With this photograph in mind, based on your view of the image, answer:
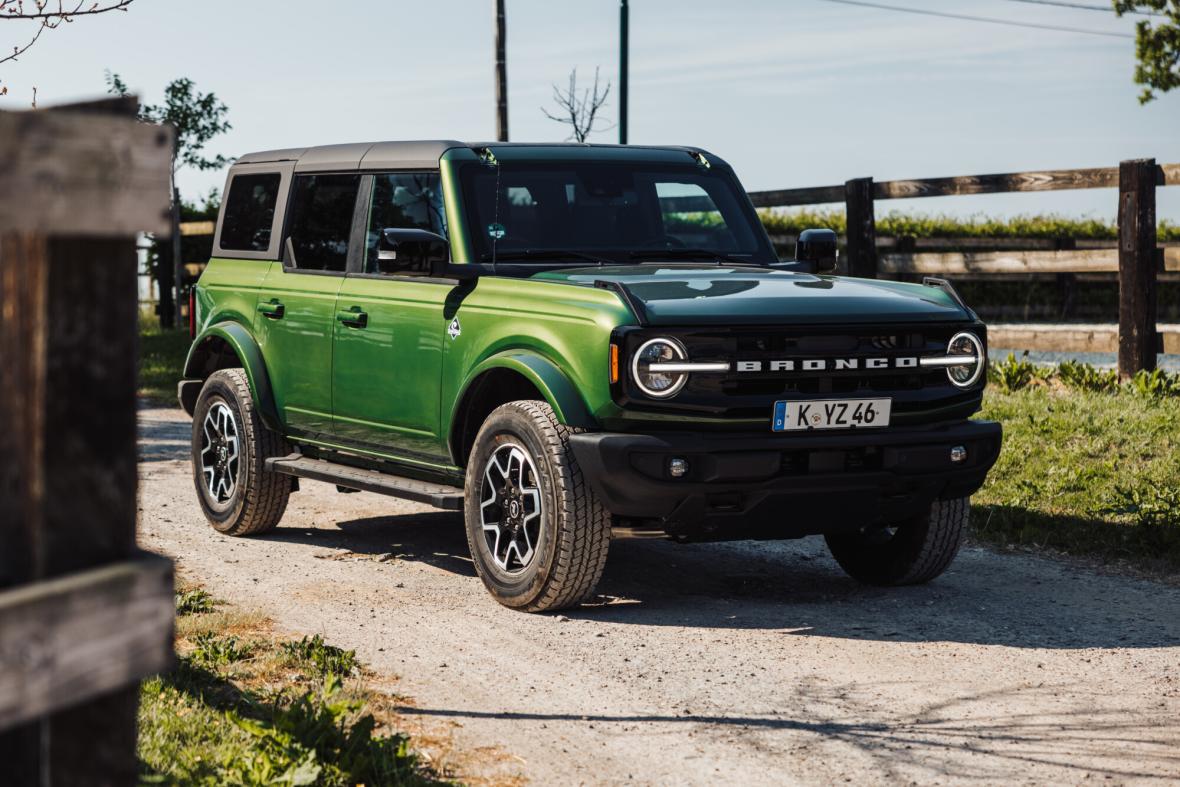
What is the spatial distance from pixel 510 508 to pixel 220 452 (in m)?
2.73

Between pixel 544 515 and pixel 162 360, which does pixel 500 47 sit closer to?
pixel 162 360

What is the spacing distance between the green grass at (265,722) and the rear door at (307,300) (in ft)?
7.42

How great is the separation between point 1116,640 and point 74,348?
4904mm

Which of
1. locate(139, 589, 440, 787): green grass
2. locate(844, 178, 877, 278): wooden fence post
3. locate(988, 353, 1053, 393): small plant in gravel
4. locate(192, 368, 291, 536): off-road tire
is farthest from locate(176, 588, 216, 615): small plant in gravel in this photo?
locate(844, 178, 877, 278): wooden fence post

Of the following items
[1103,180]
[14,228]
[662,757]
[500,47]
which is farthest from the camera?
[500,47]

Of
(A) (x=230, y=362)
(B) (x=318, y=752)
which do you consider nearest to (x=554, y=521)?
(B) (x=318, y=752)

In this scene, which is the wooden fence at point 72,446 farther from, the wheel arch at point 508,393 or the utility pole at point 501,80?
the utility pole at point 501,80

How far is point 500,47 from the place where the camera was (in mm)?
21125

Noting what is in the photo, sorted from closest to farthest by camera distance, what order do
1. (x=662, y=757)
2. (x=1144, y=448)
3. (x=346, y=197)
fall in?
(x=662, y=757), (x=346, y=197), (x=1144, y=448)

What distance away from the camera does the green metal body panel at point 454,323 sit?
19.9 ft

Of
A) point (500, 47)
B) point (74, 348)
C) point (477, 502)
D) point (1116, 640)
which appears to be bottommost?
point (1116, 640)

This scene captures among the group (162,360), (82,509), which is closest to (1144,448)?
(82,509)

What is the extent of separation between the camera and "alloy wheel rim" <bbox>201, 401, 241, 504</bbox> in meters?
8.38

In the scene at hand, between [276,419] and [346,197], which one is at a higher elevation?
[346,197]
